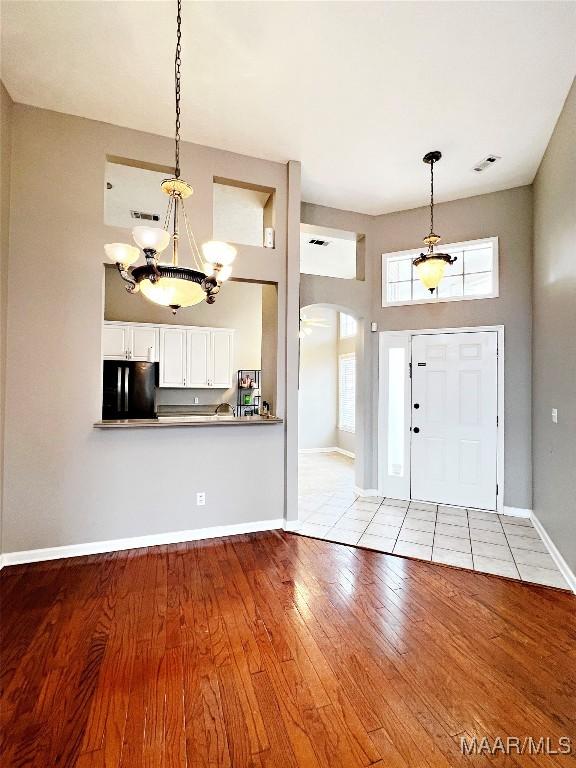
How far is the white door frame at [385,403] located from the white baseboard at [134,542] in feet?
6.17

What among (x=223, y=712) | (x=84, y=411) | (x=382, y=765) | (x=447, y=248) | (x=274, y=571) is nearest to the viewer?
(x=382, y=765)

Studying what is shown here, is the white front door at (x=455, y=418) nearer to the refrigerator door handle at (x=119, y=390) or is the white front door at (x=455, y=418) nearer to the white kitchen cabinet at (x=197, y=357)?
the white kitchen cabinet at (x=197, y=357)

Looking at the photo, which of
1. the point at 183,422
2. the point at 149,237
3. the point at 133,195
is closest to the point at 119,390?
the point at 183,422

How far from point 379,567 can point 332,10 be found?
3.87 meters

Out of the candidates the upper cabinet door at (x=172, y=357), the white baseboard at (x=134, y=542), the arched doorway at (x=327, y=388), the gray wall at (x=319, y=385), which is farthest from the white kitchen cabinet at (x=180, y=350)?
the white baseboard at (x=134, y=542)

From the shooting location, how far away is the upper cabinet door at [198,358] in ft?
21.8

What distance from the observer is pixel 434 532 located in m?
3.85

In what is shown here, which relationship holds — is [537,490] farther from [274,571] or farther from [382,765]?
[382,765]

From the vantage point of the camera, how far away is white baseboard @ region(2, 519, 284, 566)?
10.2ft

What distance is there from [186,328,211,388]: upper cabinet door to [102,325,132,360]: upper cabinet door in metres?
1.00

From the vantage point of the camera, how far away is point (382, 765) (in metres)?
1.45

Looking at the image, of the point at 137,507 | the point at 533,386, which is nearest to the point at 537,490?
the point at 533,386

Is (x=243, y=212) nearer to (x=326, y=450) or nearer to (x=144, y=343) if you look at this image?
(x=144, y=343)

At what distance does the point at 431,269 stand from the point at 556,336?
127 cm
